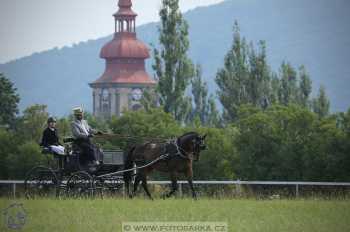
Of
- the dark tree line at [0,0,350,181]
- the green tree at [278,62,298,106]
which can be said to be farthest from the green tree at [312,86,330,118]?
→ the dark tree line at [0,0,350,181]

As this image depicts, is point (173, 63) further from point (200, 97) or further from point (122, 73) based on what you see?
point (122, 73)

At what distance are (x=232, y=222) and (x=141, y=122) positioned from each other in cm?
2666

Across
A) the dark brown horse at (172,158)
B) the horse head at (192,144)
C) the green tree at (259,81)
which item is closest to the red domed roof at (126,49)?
the green tree at (259,81)

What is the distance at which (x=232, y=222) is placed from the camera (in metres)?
15.9

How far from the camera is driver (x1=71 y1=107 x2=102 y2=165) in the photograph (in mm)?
21297

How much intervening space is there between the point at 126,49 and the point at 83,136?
130 m

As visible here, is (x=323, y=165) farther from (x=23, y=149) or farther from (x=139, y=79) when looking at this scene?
(x=139, y=79)

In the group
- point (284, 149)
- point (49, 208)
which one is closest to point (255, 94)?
point (284, 149)

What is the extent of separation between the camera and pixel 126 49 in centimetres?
15088

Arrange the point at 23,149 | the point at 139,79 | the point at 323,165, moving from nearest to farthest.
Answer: the point at 323,165 < the point at 23,149 < the point at 139,79

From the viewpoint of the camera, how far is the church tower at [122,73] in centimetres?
14338

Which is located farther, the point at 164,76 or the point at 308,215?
the point at 164,76

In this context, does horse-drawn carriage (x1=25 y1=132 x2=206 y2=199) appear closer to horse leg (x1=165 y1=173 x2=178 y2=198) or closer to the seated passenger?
horse leg (x1=165 y1=173 x2=178 y2=198)

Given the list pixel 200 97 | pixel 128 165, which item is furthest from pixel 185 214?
pixel 200 97
